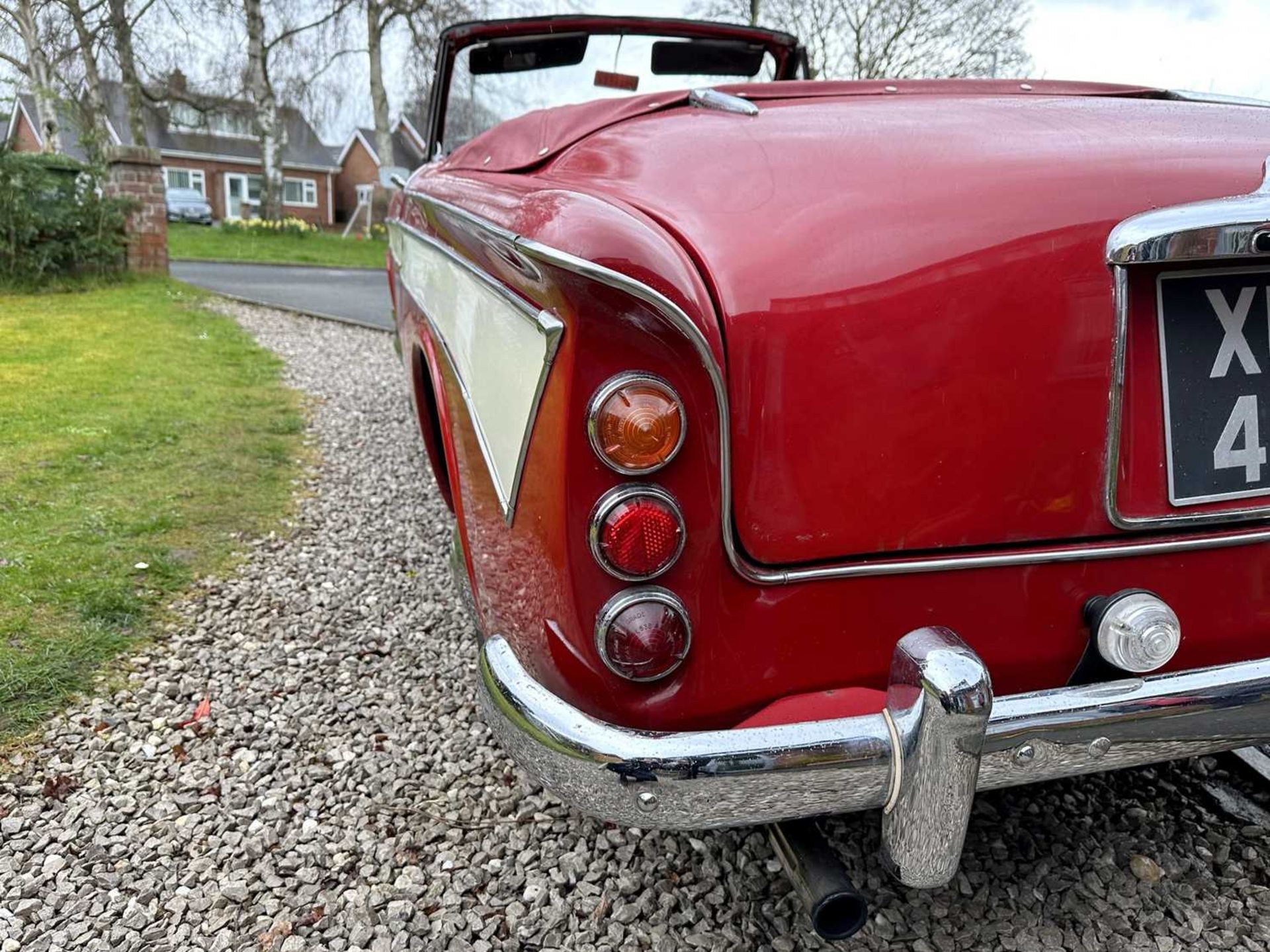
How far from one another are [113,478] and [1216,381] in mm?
4404

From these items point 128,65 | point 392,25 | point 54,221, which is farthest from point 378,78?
point 54,221

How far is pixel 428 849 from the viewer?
1.97 meters

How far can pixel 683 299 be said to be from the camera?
49.0 inches

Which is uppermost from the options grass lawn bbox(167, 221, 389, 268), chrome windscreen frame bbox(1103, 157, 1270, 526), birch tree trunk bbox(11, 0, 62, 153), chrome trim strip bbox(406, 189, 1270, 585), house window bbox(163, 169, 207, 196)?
birch tree trunk bbox(11, 0, 62, 153)

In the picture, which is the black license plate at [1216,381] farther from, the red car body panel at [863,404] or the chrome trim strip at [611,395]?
the chrome trim strip at [611,395]

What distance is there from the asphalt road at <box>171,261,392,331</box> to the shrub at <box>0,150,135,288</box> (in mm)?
1478

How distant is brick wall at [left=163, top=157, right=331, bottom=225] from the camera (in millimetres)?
40094

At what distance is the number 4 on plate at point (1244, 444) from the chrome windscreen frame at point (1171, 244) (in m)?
0.19

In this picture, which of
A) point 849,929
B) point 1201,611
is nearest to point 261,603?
point 849,929

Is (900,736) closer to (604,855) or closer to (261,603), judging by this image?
(604,855)

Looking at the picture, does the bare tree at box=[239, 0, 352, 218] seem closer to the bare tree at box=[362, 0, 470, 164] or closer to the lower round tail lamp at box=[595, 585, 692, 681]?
the bare tree at box=[362, 0, 470, 164]

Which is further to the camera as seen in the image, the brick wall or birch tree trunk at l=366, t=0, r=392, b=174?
the brick wall

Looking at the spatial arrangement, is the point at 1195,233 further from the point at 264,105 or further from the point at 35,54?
the point at 264,105

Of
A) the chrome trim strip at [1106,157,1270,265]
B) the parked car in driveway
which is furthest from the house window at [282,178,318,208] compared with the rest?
the chrome trim strip at [1106,157,1270,265]
